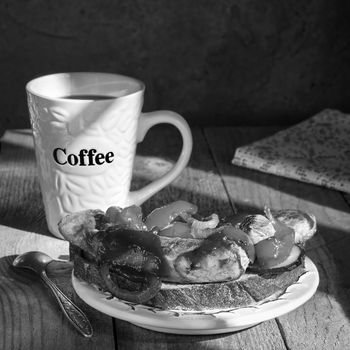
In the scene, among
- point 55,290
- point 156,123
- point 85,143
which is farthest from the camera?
point 156,123

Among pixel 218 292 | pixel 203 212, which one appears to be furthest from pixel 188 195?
pixel 218 292

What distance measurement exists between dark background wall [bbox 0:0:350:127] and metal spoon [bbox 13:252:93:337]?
2.85 ft

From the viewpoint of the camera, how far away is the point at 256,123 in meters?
1.92

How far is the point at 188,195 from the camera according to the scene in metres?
1.34

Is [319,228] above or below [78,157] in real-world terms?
below

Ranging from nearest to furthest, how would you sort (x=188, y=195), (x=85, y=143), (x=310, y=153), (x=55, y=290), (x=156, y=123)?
(x=55, y=290)
(x=85, y=143)
(x=156, y=123)
(x=188, y=195)
(x=310, y=153)

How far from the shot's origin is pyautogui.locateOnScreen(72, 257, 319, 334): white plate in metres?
0.79

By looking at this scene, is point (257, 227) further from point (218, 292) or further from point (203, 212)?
point (203, 212)

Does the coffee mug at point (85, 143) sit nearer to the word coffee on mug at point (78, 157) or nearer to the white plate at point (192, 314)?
the word coffee on mug at point (78, 157)

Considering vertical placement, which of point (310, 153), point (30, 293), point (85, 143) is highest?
point (85, 143)

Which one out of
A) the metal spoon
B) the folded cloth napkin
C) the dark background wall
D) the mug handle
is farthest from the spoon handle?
the dark background wall

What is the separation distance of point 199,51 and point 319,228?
754mm

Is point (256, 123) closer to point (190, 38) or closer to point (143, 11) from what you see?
point (190, 38)

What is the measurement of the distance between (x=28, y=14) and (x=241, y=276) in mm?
1093
